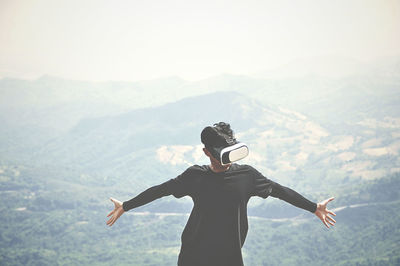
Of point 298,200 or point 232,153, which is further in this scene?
point 298,200

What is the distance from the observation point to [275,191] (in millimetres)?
3973

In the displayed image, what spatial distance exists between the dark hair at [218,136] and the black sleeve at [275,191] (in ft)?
1.25

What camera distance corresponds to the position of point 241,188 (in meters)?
3.75

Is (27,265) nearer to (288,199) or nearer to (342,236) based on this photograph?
(342,236)

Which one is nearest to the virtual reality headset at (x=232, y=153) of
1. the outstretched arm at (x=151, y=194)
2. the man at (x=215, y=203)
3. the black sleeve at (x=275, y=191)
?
the man at (x=215, y=203)

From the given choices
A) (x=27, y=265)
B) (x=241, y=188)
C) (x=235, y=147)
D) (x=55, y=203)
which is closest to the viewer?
(x=235, y=147)

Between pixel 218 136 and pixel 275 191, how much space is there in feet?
2.52

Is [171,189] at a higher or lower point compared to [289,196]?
higher

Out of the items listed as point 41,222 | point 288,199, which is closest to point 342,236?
point 41,222

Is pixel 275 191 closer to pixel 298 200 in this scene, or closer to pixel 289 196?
pixel 289 196

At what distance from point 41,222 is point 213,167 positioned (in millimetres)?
167042

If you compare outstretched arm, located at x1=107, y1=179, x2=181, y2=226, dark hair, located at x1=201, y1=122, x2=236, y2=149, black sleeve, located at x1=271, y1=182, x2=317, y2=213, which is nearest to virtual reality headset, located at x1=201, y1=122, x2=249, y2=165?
dark hair, located at x1=201, y1=122, x2=236, y2=149

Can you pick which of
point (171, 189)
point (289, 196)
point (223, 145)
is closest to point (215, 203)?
point (171, 189)

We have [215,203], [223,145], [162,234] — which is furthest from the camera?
[162,234]
